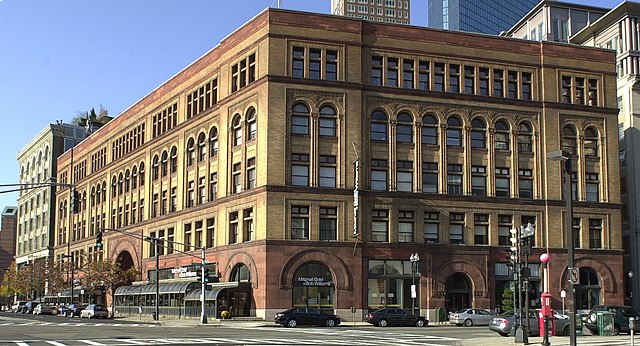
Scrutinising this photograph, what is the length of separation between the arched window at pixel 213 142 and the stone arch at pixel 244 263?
11.3 m

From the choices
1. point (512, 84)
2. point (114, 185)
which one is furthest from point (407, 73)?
point (114, 185)

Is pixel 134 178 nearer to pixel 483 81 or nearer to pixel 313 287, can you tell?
pixel 313 287

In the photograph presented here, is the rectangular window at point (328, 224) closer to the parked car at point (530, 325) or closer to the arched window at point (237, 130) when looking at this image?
the arched window at point (237, 130)

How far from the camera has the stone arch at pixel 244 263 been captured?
67.8 m

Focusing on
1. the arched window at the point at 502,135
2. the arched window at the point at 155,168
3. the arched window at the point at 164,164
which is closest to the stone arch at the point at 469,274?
the arched window at the point at 502,135

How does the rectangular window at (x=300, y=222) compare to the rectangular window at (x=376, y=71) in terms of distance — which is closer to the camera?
the rectangular window at (x=300, y=222)

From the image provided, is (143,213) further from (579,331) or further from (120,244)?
(579,331)

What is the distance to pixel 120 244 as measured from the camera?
10212cm

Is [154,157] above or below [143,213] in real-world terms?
above

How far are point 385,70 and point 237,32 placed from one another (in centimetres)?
1342

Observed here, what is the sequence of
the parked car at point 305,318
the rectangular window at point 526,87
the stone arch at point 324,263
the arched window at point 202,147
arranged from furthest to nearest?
the arched window at point 202,147, the rectangular window at point 526,87, the stone arch at point 324,263, the parked car at point 305,318

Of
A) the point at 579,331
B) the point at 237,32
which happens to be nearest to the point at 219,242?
the point at 237,32

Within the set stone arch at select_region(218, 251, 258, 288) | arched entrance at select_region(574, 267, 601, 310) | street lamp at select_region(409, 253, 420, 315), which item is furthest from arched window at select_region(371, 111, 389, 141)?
arched entrance at select_region(574, 267, 601, 310)

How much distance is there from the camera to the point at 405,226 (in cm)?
7144
